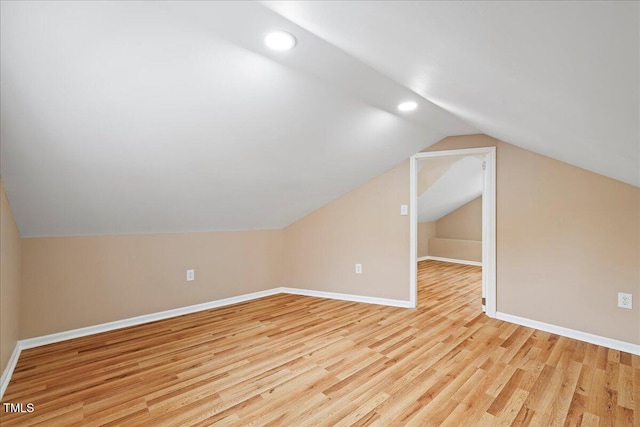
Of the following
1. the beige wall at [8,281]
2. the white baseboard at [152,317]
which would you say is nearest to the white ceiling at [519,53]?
the beige wall at [8,281]

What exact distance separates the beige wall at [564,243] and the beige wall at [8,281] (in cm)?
393

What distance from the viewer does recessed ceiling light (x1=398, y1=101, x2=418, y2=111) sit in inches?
94.4

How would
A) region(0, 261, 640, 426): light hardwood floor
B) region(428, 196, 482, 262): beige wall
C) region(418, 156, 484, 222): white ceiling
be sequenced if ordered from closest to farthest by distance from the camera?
region(0, 261, 640, 426): light hardwood floor → region(418, 156, 484, 222): white ceiling → region(428, 196, 482, 262): beige wall

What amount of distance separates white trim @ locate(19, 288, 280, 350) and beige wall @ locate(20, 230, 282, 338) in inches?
1.8

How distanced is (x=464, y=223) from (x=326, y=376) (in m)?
6.06

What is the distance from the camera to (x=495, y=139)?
10.8ft

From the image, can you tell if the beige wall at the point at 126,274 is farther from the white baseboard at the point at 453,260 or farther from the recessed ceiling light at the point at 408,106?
the white baseboard at the point at 453,260

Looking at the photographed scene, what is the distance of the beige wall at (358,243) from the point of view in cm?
373

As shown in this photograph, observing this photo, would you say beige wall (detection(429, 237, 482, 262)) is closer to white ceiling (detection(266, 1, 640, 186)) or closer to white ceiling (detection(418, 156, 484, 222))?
white ceiling (detection(418, 156, 484, 222))

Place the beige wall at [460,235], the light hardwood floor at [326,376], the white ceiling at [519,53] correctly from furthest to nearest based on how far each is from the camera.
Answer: the beige wall at [460,235] < the light hardwood floor at [326,376] < the white ceiling at [519,53]

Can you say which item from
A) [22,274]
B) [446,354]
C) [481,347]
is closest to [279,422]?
[446,354]

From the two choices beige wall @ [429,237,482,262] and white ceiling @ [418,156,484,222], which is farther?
Result: beige wall @ [429,237,482,262]

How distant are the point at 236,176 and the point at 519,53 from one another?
2.31 meters

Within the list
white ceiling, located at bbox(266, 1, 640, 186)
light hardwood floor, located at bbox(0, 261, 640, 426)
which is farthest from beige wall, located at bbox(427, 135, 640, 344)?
white ceiling, located at bbox(266, 1, 640, 186)
